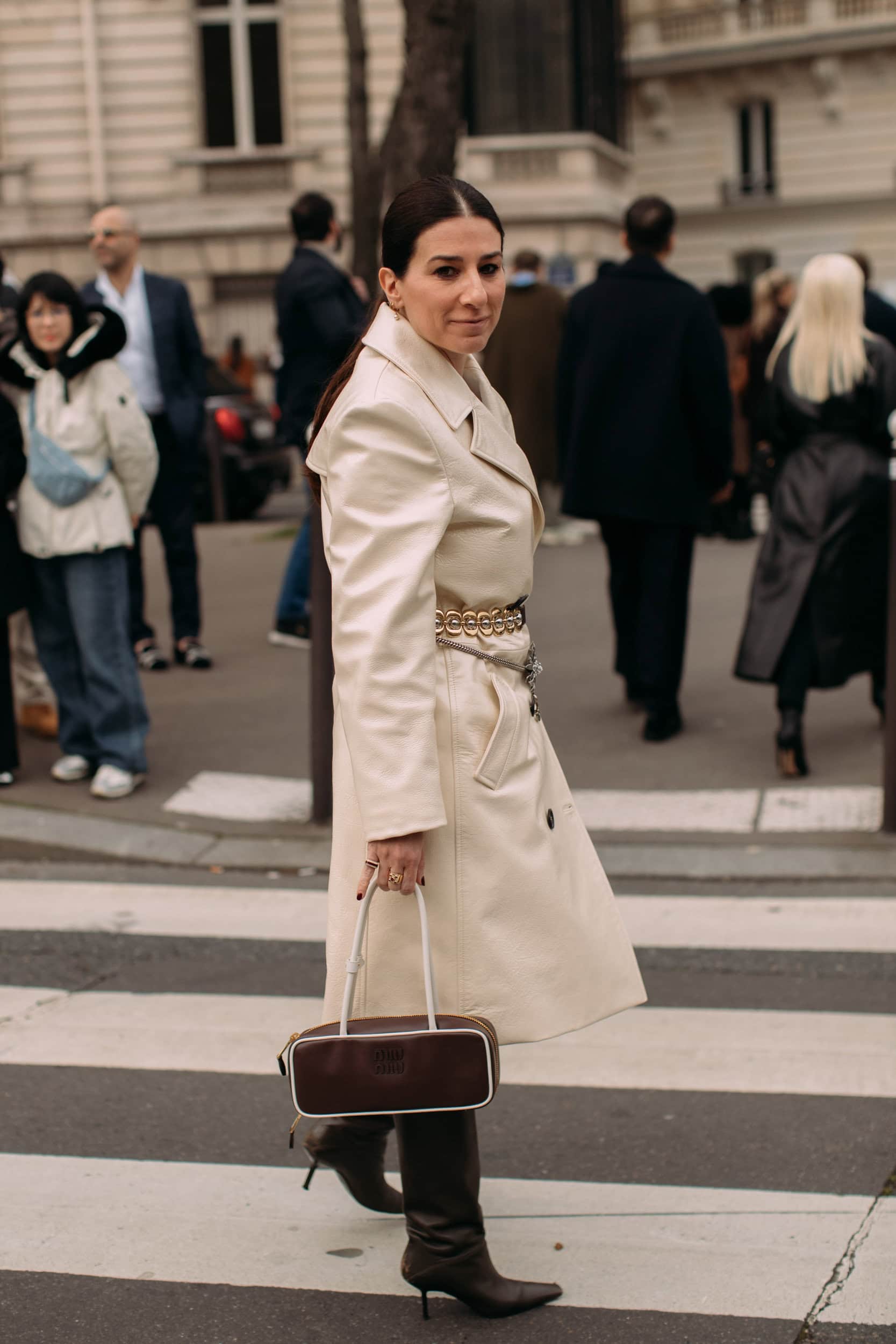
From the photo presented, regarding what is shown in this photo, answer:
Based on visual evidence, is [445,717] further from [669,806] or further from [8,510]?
[8,510]

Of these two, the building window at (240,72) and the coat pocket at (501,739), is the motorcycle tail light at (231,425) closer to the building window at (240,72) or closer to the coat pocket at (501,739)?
the building window at (240,72)

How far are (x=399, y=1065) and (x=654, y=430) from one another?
483cm

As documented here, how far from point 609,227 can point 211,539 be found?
16754mm

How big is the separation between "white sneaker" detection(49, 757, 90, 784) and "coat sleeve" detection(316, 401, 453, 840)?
4.20m

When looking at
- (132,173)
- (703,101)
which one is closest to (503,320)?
(132,173)

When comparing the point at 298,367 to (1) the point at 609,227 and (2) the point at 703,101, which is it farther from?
(2) the point at 703,101

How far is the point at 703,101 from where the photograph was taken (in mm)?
39000

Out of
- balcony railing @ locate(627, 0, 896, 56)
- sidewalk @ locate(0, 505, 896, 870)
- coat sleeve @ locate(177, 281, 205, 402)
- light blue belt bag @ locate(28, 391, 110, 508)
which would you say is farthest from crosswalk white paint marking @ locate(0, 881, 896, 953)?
balcony railing @ locate(627, 0, 896, 56)

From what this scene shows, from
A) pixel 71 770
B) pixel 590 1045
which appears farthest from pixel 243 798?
pixel 590 1045

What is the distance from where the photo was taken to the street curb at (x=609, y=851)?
578 centimetres

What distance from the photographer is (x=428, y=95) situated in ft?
37.0

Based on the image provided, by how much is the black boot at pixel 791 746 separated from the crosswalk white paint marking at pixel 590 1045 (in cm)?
225

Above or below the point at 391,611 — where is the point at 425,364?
above

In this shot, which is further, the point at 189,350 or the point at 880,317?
the point at 880,317
